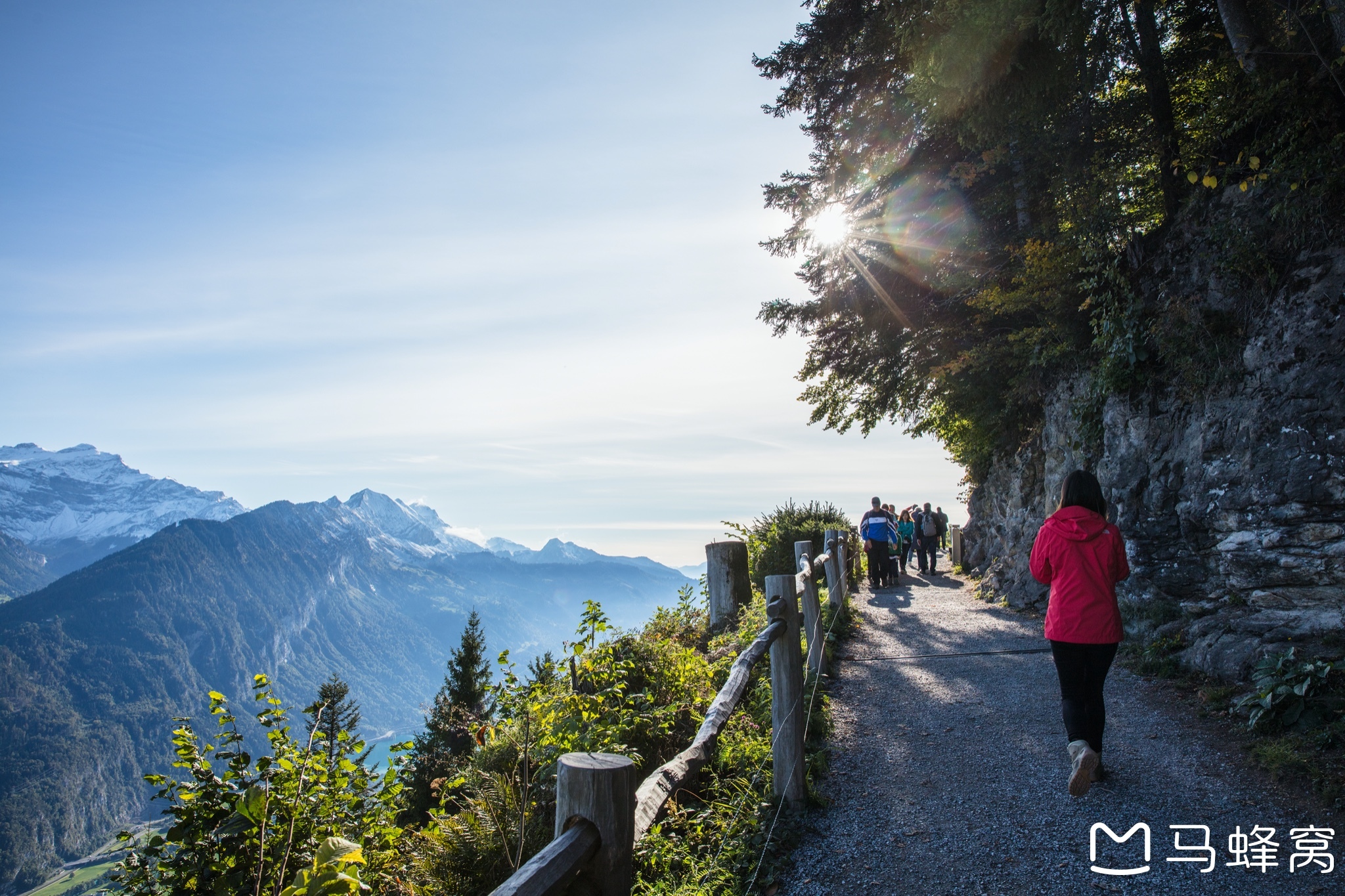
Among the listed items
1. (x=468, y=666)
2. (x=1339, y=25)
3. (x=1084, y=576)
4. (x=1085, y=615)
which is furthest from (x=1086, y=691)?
(x=468, y=666)

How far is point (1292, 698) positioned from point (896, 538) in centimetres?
1157

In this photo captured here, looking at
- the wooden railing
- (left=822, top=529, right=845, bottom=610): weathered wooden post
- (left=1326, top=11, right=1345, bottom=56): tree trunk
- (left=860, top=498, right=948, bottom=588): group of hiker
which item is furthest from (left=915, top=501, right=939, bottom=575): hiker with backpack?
(left=1326, top=11, right=1345, bottom=56): tree trunk

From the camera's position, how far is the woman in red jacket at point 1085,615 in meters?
4.31

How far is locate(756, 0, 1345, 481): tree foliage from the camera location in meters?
6.74

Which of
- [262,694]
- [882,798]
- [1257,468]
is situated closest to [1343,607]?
[1257,468]

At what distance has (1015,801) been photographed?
174 inches

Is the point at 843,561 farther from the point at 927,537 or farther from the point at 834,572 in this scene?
the point at 927,537

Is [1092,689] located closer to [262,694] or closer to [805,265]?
[262,694]

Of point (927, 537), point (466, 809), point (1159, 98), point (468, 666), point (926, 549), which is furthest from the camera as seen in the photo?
point (468, 666)

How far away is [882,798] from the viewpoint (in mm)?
4719

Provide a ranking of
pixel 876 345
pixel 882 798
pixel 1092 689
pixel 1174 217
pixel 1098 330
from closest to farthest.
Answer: pixel 1092 689
pixel 882 798
pixel 1174 217
pixel 1098 330
pixel 876 345

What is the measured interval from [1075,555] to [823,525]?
11.5 metres

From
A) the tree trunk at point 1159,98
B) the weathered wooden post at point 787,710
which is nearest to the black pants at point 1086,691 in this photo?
the weathered wooden post at point 787,710

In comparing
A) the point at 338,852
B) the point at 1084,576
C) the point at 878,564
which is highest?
the point at 1084,576
